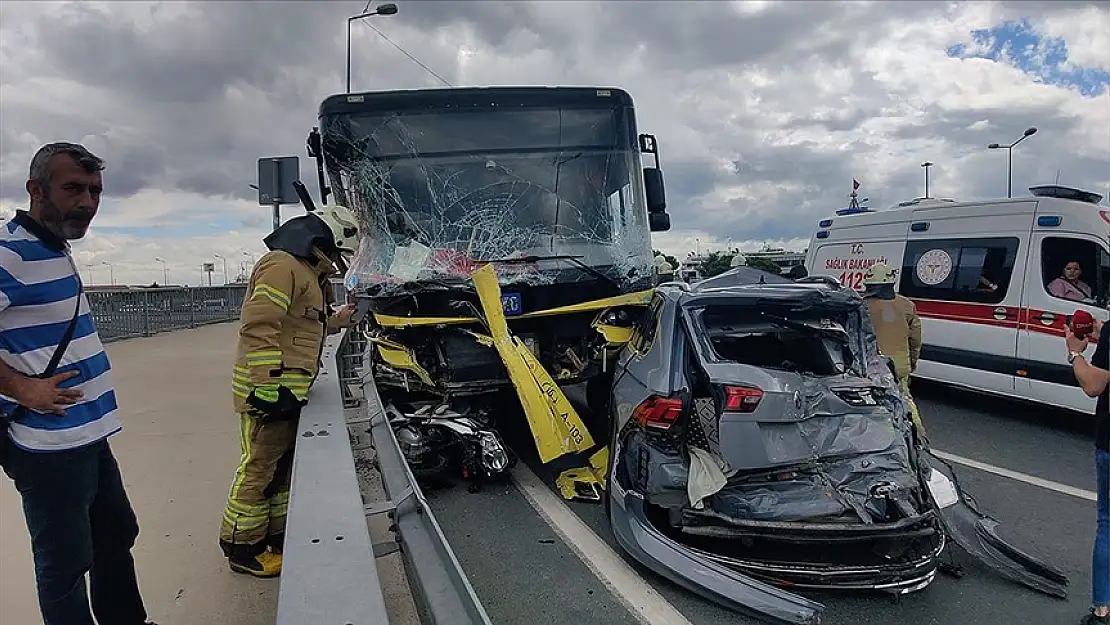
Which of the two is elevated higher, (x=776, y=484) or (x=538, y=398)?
(x=538, y=398)

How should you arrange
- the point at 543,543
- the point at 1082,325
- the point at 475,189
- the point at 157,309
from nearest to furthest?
the point at 1082,325 < the point at 543,543 < the point at 475,189 < the point at 157,309

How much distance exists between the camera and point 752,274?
15.3ft

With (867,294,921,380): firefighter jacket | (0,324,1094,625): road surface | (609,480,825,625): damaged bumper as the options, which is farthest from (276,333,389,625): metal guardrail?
(867,294,921,380): firefighter jacket

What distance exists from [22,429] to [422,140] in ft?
13.2

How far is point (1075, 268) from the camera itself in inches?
299

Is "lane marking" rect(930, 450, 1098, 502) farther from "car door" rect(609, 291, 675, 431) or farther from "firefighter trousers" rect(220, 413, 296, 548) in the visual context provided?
"firefighter trousers" rect(220, 413, 296, 548)

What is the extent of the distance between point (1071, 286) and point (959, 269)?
4.13 ft

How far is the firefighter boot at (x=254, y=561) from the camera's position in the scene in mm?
3756

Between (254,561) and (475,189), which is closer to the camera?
(254,561)

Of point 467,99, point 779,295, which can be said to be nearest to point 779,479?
point 779,295

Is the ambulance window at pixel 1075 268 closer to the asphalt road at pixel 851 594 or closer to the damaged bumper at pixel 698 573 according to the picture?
the asphalt road at pixel 851 594

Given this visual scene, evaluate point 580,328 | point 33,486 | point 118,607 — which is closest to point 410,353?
point 580,328

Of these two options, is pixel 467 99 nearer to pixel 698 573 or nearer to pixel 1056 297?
pixel 698 573

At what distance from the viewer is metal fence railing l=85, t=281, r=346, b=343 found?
538 inches
